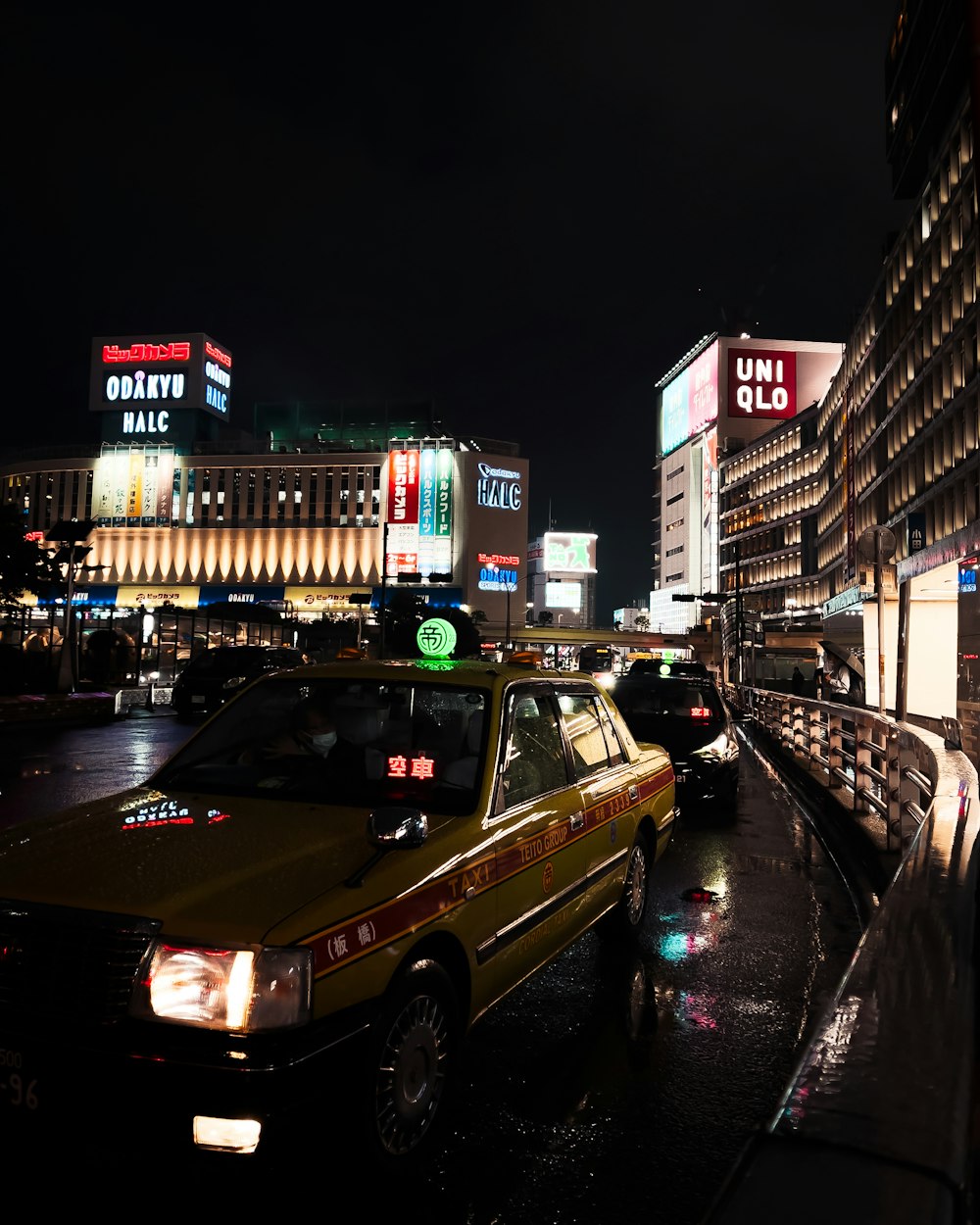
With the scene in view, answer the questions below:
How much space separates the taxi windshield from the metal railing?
5.65 feet

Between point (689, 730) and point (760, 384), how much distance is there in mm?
126514

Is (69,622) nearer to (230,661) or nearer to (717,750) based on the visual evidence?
(230,661)

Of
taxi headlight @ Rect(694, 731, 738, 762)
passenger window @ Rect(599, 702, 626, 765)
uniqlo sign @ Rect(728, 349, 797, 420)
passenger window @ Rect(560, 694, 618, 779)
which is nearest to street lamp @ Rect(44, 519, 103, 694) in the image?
taxi headlight @ Rect(694, 731, 738, 762)

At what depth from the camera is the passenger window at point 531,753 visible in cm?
427

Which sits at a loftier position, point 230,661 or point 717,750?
point 230,661

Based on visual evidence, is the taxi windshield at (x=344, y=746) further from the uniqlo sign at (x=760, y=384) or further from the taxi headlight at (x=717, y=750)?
the uniqlo sign at (x=760, y=384)

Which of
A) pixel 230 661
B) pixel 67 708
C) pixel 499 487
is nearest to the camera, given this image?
pixel 67 708

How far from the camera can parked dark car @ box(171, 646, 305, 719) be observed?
969 inches

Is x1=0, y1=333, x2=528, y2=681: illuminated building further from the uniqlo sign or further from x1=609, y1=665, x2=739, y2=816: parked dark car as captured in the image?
x1=609, y1=665, x2=739, y2=816: parked dark car

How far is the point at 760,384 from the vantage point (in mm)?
128625

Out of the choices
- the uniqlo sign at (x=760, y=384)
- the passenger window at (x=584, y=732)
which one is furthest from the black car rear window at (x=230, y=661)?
the uniqlo sign at (x=760, y=384)

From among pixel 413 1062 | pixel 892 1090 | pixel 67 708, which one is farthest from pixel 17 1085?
pixel 67 708

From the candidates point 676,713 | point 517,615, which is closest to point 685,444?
point 517,615

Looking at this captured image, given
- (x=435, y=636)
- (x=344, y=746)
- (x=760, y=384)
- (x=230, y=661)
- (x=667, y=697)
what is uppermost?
(x=760, y=384)
